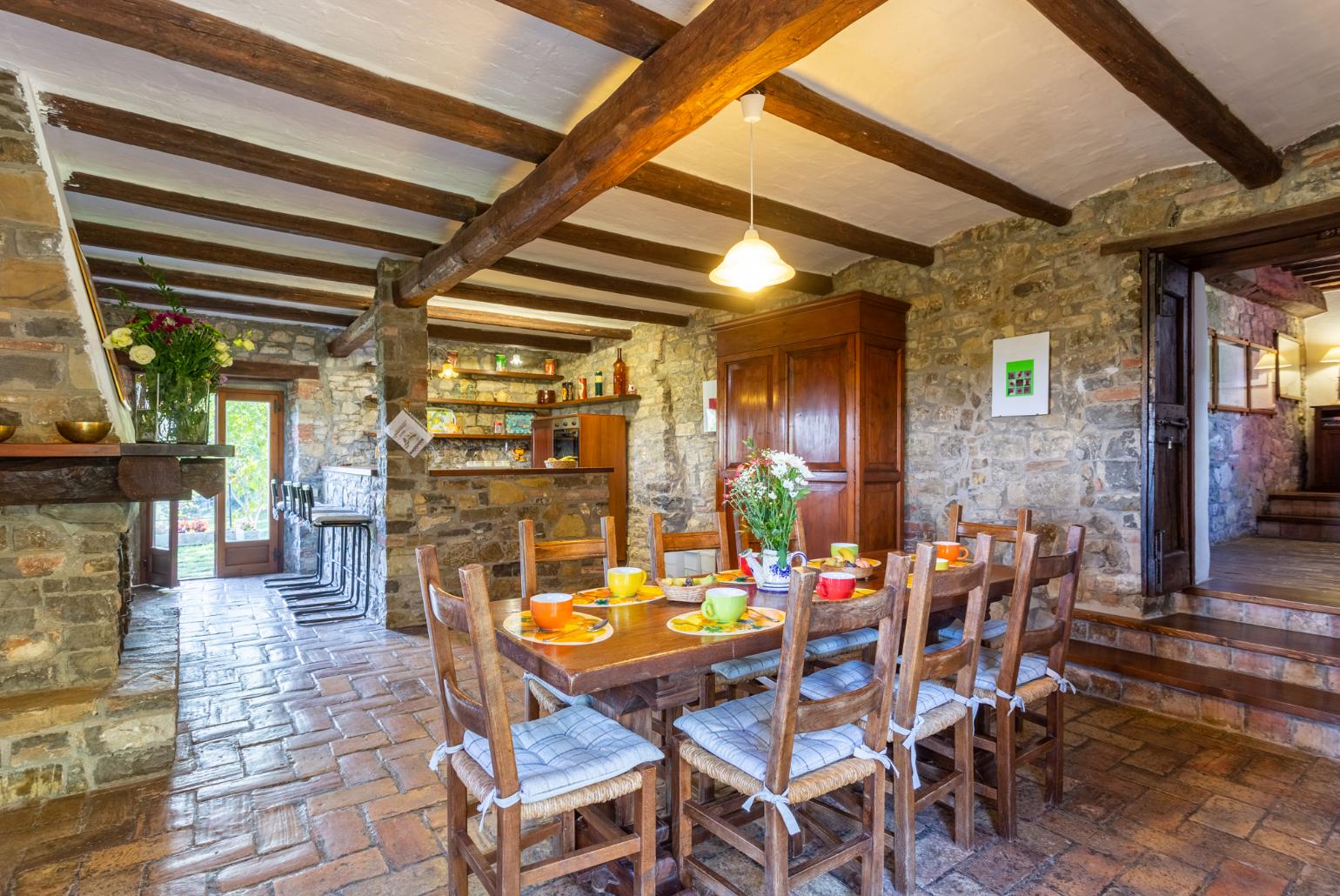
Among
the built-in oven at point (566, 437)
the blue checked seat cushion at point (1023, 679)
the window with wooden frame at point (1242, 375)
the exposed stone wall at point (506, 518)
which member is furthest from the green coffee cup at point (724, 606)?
the window with wooden frame at point (1242, 375)

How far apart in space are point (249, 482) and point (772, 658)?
646 centimetres

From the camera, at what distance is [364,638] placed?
4.51 meters

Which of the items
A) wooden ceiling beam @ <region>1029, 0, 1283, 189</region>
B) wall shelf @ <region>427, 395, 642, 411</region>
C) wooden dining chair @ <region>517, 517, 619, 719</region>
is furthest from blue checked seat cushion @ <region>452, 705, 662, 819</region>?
wall shelf @ <region>427, 395, 642, 411</region>

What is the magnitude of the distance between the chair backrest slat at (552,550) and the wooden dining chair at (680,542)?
17 centimetres

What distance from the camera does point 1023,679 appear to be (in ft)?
7.55

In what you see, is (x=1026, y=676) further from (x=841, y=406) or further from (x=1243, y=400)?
(x=1243, y=400)

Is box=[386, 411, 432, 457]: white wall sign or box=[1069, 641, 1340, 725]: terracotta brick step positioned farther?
box=[386, 411, 432, 457]: white wall sign

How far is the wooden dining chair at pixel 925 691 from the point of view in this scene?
1768 millimetres

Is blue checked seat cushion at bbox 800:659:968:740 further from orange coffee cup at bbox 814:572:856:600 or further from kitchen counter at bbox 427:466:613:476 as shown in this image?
kitchen counter at bbox 427:466:613:476

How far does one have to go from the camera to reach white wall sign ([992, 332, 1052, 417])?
3924 mm

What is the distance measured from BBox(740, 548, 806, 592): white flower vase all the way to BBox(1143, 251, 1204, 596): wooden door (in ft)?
8.13

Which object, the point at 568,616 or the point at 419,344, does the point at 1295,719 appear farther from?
the point at 419,344

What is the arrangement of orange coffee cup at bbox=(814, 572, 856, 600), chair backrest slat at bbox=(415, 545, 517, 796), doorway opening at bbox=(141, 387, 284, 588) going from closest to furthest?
chair backrest slat at bbox=(415, 545, 517, 796), orange coffee cup at bbox=(814, 572, 856, 600), doorway opening at bbox=(141, 387, 284, 588)

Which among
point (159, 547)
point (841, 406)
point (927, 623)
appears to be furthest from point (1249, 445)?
point (159, 547)
